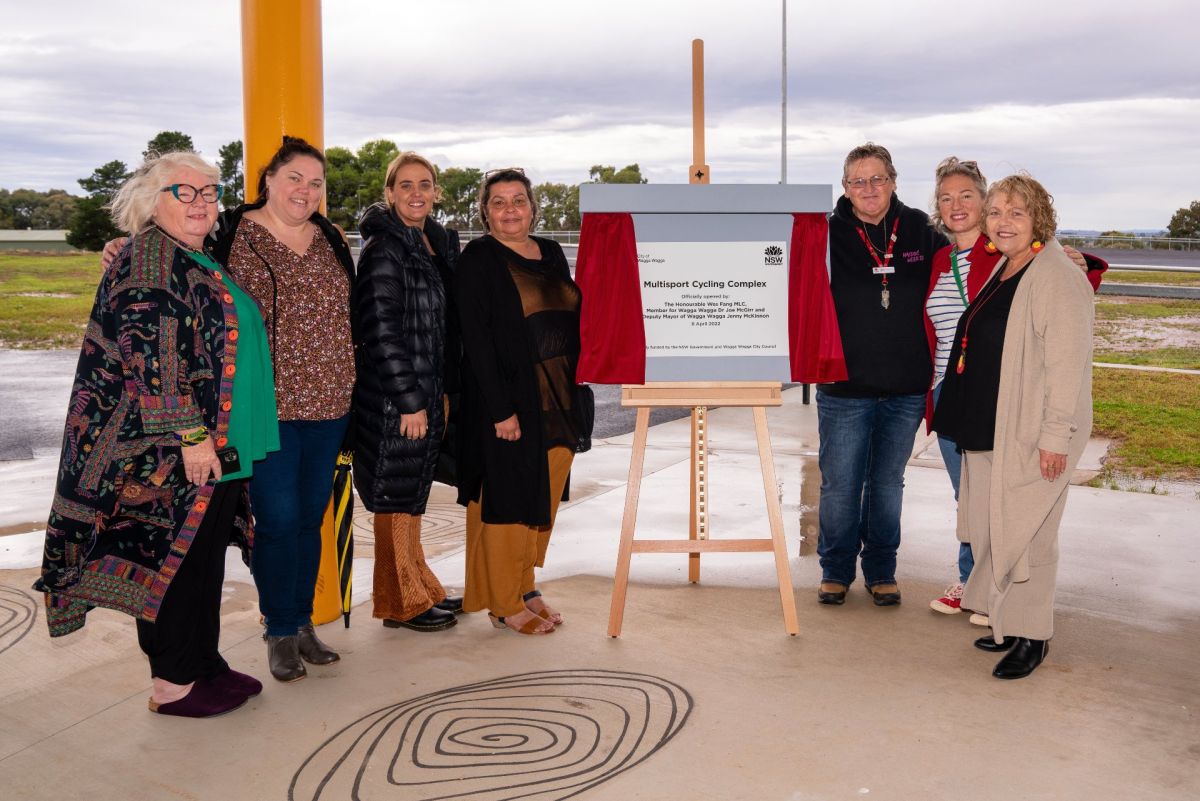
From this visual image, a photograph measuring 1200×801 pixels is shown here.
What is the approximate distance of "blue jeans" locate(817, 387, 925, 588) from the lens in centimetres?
459

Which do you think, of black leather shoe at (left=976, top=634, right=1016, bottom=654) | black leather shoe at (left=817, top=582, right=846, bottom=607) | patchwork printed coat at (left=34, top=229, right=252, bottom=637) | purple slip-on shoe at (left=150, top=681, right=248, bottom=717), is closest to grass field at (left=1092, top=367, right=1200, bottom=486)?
black leather shoe at (left=817, top=582, right=846, bottom=607)

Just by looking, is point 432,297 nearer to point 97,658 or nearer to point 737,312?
point 737,312

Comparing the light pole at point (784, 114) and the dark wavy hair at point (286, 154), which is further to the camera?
the light pole at point (784, 114)

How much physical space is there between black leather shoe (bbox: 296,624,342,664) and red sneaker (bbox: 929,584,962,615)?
2.49 meters

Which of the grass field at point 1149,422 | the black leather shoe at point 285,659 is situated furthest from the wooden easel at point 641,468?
the grass field at point 1149,422

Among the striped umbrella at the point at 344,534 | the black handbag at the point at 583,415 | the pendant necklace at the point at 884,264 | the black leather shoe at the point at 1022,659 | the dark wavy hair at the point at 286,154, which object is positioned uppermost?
the dark wavy hair at the point at 286,154

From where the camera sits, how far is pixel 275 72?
435 cm

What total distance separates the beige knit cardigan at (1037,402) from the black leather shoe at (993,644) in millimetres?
272

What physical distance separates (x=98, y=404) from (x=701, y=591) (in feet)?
8.83

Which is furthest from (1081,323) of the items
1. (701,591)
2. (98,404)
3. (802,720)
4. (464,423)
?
(98,404)

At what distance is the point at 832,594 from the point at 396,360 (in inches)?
84.2

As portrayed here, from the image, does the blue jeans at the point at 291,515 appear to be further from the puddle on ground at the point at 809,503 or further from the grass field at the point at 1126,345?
the grass field at the point at 1126,345

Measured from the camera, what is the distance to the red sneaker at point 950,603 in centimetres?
448

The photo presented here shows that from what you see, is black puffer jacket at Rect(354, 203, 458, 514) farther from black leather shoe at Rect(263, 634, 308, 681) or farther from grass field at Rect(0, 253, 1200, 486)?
grass field at Rect(0, 253, 1200, 486)
